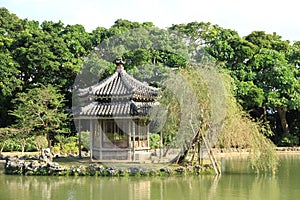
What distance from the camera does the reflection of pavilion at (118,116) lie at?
18.0 metres

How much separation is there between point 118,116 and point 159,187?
5174 millimetres

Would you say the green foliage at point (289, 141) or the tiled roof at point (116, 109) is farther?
the green foliage at point (289, 141)

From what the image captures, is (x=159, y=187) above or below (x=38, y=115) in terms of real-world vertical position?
below

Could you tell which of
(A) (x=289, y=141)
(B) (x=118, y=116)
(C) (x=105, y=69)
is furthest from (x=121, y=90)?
(A) (x=289, y=141)

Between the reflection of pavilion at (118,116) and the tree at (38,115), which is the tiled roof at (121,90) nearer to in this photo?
the reflection of pavilion at (118,116)

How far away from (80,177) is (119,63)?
5.91 metres

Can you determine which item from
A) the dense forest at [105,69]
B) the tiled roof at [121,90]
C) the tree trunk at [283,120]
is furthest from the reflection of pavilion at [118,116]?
the tree trunk at [283,120]

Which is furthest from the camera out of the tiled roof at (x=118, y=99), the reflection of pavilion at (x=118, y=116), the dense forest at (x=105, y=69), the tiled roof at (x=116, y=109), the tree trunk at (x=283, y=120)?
the tree trunk at (x=283, y=120)

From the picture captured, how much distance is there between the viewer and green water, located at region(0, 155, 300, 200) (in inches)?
458

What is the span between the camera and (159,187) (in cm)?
1313

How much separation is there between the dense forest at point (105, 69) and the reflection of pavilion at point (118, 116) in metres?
4.62

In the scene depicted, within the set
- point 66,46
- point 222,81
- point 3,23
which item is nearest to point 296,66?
point 66,46

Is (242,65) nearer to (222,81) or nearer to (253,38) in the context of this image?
(253,38)

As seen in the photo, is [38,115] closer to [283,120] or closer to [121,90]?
[121,90]
